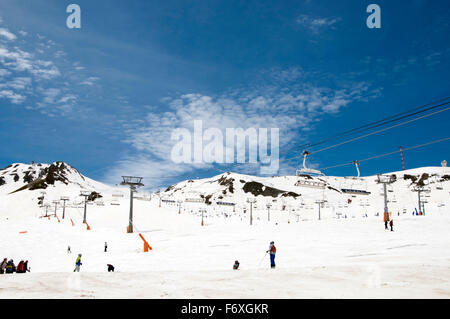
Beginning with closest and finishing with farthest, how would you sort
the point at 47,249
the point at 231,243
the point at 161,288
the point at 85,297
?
the point at 85,297
the point at 161,288
the point at 231,243
the point at 47,249

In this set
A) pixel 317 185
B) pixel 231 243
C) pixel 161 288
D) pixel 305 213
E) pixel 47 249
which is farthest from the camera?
pixel 305 213

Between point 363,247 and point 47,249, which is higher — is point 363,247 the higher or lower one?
the higher one

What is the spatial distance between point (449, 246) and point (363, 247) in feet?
19.3

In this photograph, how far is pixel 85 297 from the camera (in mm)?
8539

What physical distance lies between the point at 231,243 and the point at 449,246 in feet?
59.8

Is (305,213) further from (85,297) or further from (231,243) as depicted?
(85,297)
